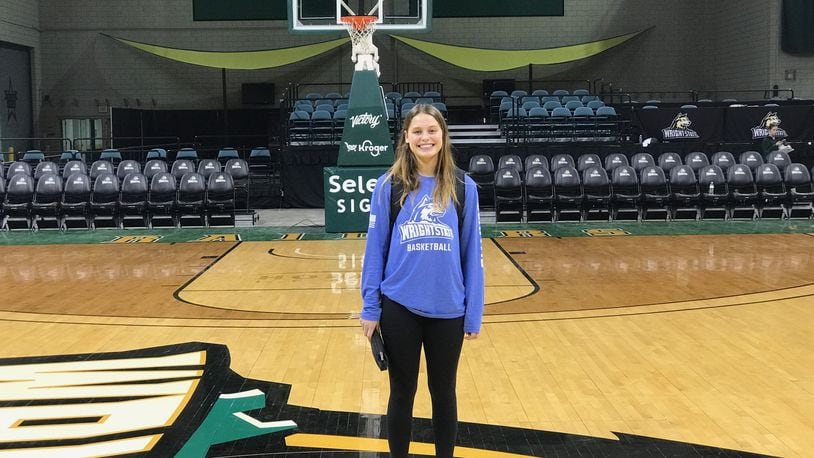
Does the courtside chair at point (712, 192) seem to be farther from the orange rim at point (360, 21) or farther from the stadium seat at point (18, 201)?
the stadium seat at point (18, 201)

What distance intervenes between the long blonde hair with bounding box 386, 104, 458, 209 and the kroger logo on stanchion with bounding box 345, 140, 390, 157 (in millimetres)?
8394

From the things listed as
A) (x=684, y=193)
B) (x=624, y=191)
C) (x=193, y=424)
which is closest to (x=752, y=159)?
(x=684, y=193)

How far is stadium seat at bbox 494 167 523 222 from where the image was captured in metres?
13.5

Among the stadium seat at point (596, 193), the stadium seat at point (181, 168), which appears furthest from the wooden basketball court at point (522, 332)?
the stadium seat at point (181, 168)

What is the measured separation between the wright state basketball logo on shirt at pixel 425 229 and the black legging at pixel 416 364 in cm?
25

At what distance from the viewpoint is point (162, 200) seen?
44.5ft

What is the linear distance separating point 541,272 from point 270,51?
1420cm

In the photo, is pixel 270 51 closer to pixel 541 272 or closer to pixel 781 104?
pixel 781 104

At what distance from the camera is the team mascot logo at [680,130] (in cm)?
1631

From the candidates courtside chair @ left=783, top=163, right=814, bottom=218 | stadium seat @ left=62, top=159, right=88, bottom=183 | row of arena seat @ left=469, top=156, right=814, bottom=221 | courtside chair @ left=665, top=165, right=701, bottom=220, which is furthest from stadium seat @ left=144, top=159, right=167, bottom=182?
courtside chair @ left=783, top=163, right=814, bottom=218

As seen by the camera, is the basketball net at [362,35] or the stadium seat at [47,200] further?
the stadium seat at [47,200]

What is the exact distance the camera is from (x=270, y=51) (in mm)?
21562

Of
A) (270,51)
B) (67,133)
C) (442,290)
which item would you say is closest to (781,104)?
(270,51)

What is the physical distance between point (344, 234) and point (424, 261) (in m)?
8.97
